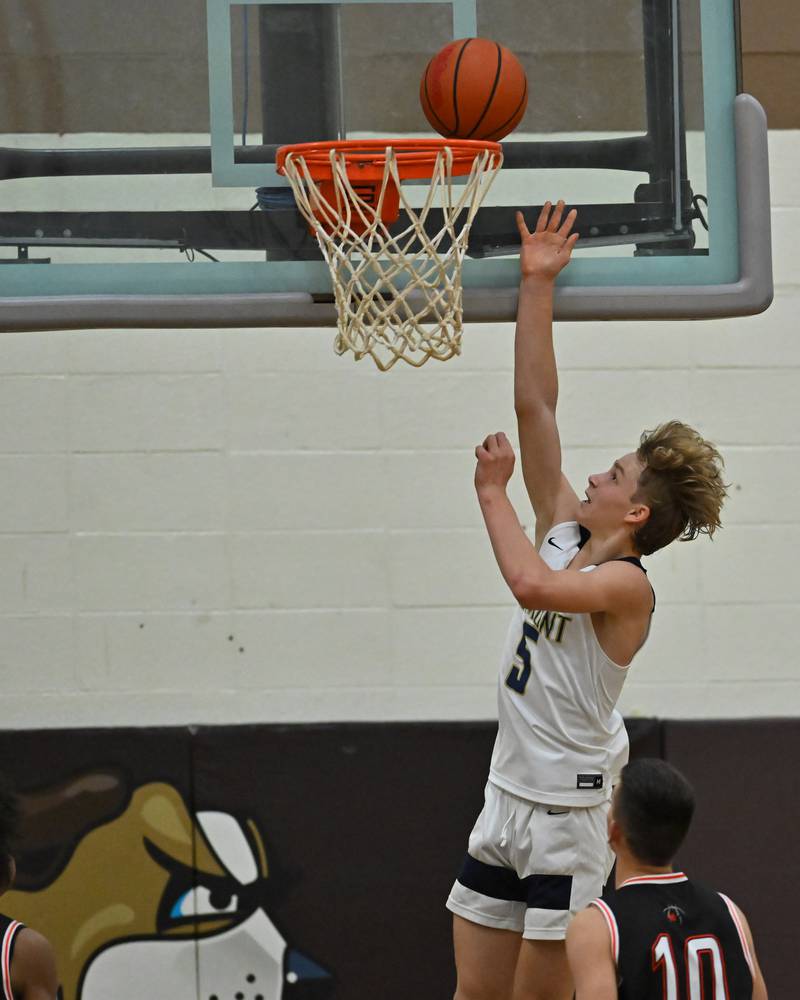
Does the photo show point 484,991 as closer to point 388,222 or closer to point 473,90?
point 388,222

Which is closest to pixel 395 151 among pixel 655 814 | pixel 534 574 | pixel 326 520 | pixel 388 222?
pixel 388 222

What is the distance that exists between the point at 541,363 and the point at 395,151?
1.91 ft

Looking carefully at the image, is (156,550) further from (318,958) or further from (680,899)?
(680,899)

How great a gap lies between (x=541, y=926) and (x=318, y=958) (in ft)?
4.71

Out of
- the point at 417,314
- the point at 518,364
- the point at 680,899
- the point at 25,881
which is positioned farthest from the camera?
the point at 25,881

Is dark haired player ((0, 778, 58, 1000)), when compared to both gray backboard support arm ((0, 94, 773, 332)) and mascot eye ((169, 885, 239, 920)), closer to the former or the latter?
gray backboard support arm ((0, 94, 773, 332))

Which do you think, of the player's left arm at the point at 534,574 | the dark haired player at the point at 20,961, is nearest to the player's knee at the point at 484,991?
the player's left arm at the point at 534,574

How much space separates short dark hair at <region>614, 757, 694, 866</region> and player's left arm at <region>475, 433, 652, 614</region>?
1.63 ft

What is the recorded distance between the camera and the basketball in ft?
8.86

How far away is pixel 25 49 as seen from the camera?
2861 millimetres

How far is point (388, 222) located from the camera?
275cm

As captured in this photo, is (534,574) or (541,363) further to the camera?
(541,363)

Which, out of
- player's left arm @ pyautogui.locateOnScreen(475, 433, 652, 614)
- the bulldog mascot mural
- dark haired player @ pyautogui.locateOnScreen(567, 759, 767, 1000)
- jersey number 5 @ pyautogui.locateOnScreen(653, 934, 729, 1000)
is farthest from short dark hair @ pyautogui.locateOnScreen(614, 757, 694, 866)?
the bulldog mascot mural

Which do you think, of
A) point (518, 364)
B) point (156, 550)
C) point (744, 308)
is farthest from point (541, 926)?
point (156, 550)
